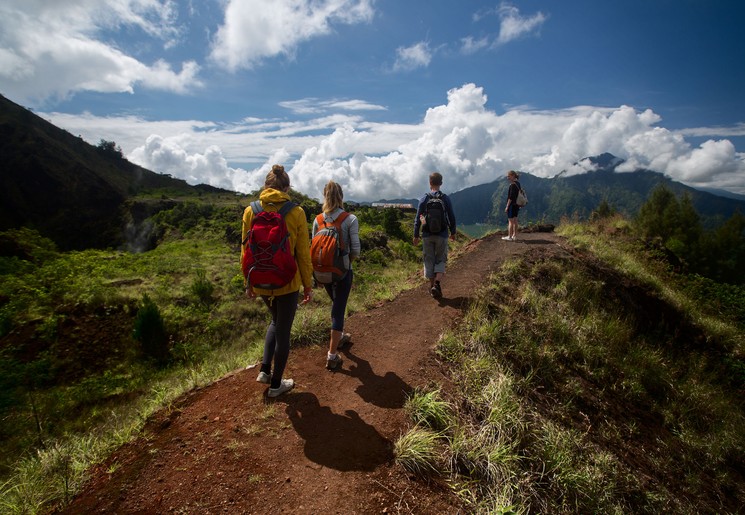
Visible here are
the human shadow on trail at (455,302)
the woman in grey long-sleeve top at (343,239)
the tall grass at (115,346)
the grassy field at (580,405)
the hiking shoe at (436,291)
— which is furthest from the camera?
the hiking shoe at (436,291)

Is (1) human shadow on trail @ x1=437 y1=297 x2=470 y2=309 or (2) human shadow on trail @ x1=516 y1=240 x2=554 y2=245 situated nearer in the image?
(1) human shadow on trail @ x1=437 y1=297 x2=470 y2=309

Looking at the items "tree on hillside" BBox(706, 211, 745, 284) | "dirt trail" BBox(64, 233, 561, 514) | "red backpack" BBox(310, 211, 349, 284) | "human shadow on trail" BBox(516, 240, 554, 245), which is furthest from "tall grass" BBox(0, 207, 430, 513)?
"tree on hillside" BBox(706, 211, 745, 284)

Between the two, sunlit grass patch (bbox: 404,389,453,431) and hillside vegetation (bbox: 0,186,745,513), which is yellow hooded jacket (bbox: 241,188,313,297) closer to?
sunlit grass patch (bbox: 404,389,453,431)

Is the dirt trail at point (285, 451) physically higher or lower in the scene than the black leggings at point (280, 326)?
lower

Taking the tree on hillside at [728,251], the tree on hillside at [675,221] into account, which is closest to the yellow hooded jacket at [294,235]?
the tree on hillside at [675,221]

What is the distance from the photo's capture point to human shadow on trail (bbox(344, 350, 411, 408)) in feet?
12.8

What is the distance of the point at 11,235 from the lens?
485cm

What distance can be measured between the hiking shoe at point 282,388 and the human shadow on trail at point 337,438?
0.14 meters

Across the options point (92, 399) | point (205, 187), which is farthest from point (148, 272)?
point (205, 187)

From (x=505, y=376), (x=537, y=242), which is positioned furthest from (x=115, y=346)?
(x=537, y=242)

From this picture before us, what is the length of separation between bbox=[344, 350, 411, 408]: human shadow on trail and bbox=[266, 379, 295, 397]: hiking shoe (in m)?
0.78

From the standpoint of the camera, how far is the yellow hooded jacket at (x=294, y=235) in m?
3.45

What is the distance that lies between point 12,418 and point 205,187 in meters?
90.1

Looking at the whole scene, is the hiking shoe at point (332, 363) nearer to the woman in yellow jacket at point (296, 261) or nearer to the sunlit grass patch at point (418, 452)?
the woman in yellow jacket at point (296, 261)
